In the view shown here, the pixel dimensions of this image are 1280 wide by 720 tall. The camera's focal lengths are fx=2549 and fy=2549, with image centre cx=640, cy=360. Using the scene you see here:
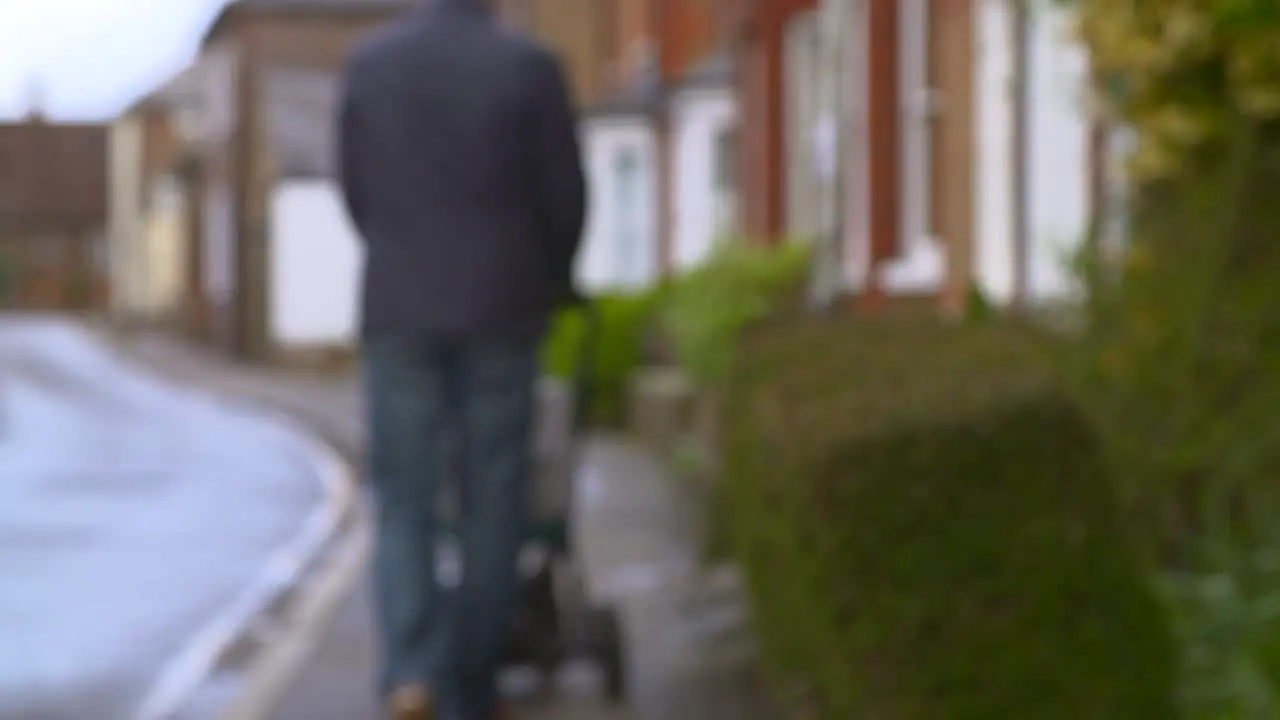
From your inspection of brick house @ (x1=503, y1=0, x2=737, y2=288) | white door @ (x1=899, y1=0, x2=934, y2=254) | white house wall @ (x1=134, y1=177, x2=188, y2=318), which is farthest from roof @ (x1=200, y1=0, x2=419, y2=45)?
white door @ (x1=899, y1=0, x2=934, y2=254)

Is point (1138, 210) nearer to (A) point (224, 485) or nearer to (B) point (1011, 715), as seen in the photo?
(B) point (1011, 715)

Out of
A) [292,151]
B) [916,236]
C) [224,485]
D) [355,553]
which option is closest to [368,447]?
[355,553]

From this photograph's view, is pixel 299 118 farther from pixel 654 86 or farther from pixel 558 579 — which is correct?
pixel 558 579

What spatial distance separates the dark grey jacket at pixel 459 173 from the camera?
597cm

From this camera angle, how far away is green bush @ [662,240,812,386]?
14.0 metres

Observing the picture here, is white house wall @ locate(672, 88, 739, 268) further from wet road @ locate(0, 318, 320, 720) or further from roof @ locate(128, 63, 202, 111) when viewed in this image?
roof @ locate(128, 63, 202, 111)

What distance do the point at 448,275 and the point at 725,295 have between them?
27.5ft

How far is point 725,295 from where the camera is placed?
14297 millimetres

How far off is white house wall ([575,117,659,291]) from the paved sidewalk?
14.7 metres

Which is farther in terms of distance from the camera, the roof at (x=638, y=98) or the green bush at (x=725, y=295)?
the roof at (x=638, y=98)

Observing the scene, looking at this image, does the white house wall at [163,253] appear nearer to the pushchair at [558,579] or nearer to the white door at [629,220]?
the white door at [629,220]

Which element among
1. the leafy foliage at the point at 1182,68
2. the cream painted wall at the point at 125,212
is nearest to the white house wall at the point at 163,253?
the cream painted wall at the point at 125,212

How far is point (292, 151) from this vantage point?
45.6 m

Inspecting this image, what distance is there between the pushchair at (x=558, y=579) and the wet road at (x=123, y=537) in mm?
1293
